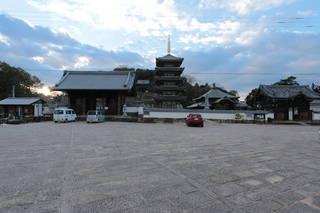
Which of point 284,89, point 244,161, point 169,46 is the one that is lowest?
point 244,161

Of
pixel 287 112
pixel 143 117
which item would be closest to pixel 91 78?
pixel 143 117

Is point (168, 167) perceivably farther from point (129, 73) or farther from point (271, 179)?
point (129, 73)

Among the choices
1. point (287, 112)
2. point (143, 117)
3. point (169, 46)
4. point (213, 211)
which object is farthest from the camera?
point (169, 46)

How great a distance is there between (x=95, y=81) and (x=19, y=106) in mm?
12232

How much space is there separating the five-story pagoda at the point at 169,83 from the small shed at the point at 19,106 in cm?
1978

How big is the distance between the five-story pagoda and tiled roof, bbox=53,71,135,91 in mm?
11763

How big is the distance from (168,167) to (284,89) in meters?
33.8

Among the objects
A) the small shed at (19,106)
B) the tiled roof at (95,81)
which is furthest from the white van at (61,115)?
the small shed at (19,106)

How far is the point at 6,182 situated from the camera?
3484 millimetres

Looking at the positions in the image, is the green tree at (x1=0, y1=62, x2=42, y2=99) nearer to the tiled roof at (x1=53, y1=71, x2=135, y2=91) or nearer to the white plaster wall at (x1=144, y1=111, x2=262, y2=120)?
the tiled roof at (x1=53, y1=71, x2=135, y2=91)

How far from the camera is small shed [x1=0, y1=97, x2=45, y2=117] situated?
26.3m

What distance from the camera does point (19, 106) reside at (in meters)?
26.7

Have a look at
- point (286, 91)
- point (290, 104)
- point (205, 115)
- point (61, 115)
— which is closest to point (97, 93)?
point (61, 115)

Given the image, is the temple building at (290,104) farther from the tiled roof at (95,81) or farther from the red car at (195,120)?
the tiled roof at (95,81)
